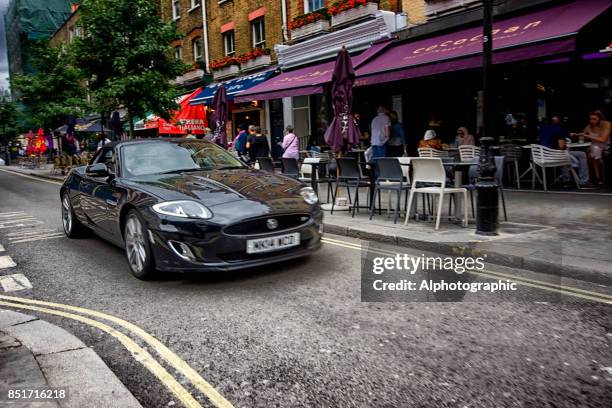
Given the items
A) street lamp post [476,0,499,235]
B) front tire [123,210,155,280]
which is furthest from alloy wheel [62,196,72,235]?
street lamp post [476,0,499,235]

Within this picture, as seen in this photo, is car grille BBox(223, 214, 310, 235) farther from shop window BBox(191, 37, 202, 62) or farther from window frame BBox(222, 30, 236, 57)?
shop window BBox(191, 37, 202, 62)

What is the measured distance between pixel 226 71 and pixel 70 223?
1615 cm

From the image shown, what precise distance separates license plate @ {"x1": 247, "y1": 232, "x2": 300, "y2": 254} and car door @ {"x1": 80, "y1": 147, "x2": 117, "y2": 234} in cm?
196

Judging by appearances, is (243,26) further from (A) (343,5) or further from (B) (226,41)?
(A) (343,5)

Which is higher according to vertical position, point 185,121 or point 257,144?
point 185,121

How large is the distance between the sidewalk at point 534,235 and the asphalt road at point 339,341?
1119 mm

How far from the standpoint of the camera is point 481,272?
17.3 feet

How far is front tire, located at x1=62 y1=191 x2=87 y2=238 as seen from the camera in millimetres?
7570

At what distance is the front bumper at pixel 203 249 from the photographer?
4.61 metres

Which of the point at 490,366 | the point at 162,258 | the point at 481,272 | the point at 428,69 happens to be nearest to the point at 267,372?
the point at 490,366

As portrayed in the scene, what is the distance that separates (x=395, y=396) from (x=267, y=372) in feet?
2.61

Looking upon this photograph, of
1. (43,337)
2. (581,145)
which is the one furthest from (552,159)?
(43,337)

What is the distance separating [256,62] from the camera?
20781mm

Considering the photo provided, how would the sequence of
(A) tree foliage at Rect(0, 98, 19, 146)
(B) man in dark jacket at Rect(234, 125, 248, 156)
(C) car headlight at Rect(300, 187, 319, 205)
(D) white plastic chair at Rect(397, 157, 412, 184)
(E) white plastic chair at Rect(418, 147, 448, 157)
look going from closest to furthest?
(C) car headlight at Rect(300, 187, 319, 205), (D) white plastic chair at Rect(397, 157, 412, 184), (E) white plastic chair at Rect(418, 147, 448, 157), (B) man in dark jacket at Rect(234, 125, 248, 156), (A) tree foliage at Rect(0, 98, 19, 146)
